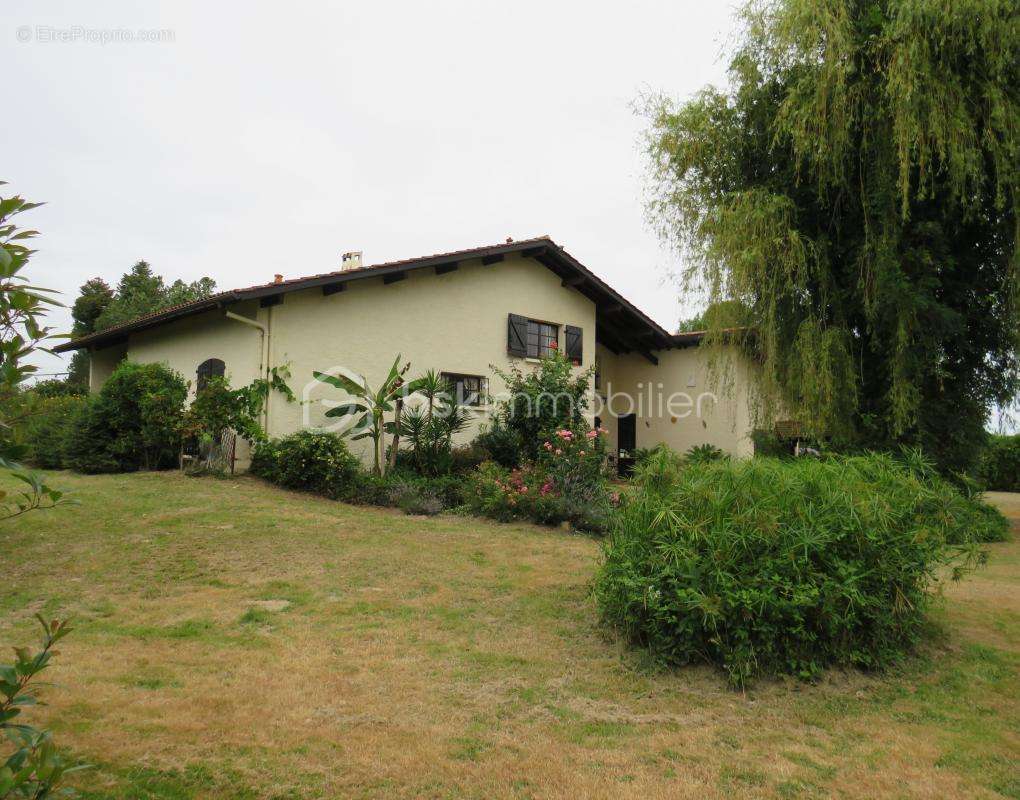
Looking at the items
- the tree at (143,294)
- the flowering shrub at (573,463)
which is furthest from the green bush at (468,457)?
the tree at (143,294)

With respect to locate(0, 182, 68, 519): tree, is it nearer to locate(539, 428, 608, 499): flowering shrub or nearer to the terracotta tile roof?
locate(539, 428, 608, 499): flowering shrub

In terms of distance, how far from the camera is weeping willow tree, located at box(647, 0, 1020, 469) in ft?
37.7

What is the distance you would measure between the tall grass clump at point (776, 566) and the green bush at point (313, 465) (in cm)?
772

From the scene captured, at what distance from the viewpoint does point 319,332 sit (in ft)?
45.8

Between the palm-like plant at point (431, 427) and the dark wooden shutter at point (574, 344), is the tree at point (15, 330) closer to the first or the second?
the palm-like plant at point (431, 427)

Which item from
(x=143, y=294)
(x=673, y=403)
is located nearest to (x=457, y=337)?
(x=673, y=403)

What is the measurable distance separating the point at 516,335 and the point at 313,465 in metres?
6.77

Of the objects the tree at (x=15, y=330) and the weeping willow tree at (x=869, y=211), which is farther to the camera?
the weeping willow tree at (x=869, y=211)

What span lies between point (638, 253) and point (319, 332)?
7.65 m

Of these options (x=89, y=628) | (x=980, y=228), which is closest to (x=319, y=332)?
(x=89, y=628)

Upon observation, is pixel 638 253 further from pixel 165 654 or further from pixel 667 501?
pixel 165 654

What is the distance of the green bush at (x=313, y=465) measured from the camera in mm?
12266

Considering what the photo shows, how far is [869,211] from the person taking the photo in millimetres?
12445

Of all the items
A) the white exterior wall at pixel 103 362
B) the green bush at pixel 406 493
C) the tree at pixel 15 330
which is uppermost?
the white exterior wall at pixel 103 362
